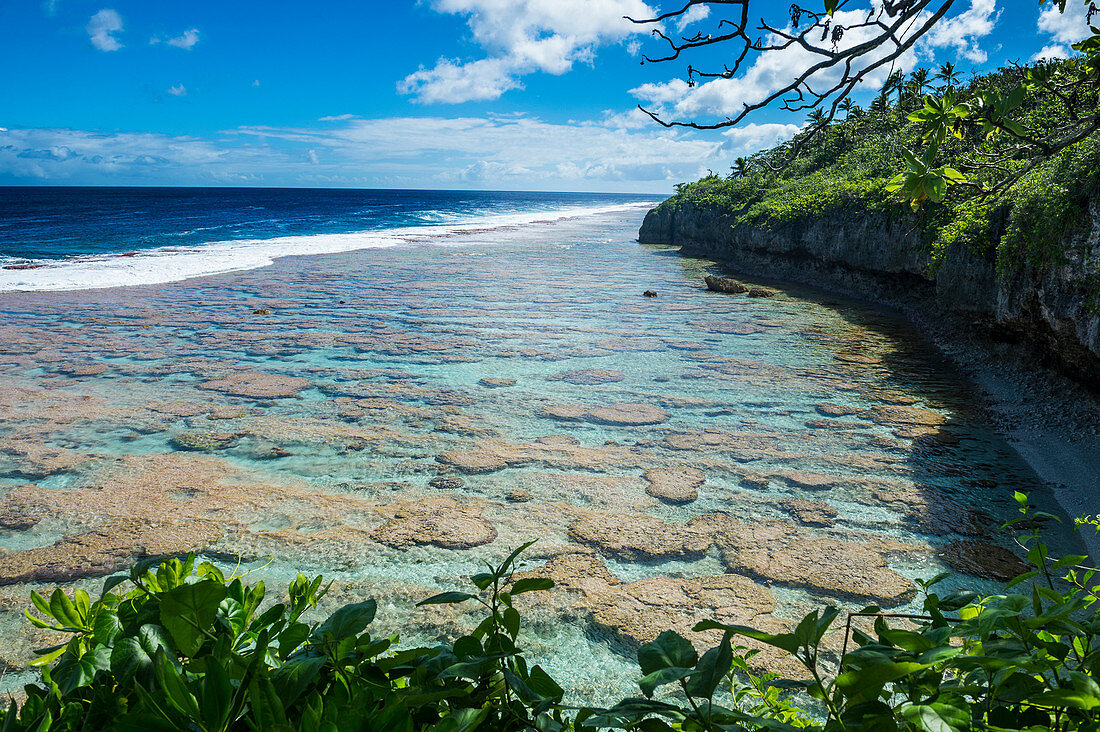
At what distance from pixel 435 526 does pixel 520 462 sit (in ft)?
3.66

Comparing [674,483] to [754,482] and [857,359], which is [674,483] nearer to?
[754,482]

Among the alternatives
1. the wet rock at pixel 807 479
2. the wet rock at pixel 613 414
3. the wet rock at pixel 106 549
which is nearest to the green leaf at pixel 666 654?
the wet rock at pixel 106 549

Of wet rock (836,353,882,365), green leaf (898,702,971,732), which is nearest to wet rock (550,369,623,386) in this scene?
wet rock (836,353,882,365)

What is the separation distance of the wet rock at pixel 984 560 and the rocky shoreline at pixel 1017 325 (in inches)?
24.5

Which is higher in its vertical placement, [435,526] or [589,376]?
[589,376]

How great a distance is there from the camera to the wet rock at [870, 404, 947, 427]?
18.6 feet

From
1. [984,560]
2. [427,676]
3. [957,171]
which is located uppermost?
[957,171]

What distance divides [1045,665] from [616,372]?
6500mm

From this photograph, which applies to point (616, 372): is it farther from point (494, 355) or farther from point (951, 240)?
point (951, 240)

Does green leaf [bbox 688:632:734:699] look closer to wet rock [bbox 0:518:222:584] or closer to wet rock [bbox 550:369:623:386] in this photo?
wet rock [bbox 0:518:222:584]

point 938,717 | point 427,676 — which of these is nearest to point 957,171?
point 938,717

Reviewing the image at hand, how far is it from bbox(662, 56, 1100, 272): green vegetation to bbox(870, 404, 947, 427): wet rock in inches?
75.7

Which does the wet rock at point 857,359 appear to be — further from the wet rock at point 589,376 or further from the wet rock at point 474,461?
the wet rock at point 474,461

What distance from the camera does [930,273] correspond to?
30.6 ft
